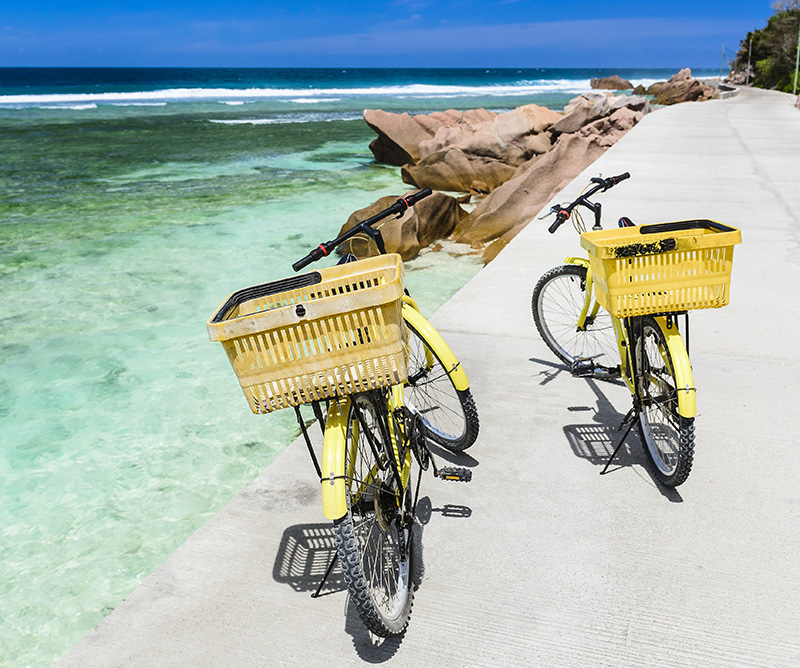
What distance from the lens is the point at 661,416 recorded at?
357cm

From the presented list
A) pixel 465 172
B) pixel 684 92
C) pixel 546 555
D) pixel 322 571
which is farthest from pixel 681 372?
pixel 684 92

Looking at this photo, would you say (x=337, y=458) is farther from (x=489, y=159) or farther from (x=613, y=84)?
(x=613, y=84)

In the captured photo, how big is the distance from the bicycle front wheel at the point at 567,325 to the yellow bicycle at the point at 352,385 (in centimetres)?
179

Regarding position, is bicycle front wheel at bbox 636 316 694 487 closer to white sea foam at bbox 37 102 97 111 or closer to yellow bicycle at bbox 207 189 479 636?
yellow bicycle at bbox 207 189 479 636

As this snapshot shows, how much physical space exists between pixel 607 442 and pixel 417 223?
258 inches

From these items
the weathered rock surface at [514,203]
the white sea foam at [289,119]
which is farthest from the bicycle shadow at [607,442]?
the white sea foam at [289,119]

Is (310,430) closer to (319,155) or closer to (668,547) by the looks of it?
(668,547)

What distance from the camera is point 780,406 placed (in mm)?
3902

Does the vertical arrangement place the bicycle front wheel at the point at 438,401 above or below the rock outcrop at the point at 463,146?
above

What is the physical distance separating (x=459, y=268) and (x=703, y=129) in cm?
1080

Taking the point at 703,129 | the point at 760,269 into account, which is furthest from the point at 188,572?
the point at 703,129

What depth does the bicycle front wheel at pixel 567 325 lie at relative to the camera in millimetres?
4496

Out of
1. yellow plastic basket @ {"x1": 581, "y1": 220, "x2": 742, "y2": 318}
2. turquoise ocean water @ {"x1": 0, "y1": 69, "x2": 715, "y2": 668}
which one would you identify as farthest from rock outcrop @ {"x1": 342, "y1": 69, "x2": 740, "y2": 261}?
yellow plastic basket @ {"x1": 581, "y1": 220, "x2": 742, "y2": 318}

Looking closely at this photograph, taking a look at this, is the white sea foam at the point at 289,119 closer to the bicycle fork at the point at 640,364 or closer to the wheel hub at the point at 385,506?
the bicycle fork at the point at 640,364
